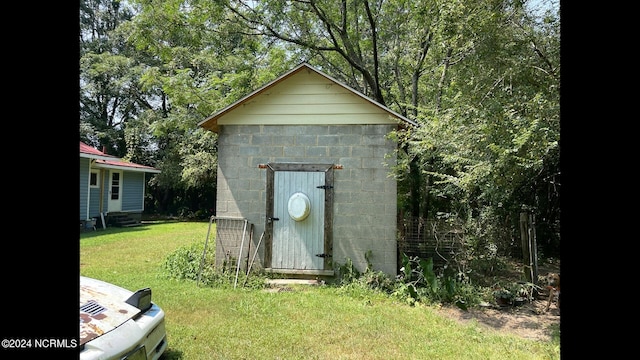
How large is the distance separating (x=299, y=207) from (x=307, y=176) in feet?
1.86

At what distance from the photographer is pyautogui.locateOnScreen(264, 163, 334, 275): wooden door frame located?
6.07 metres

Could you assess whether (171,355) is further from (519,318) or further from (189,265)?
(519,318)

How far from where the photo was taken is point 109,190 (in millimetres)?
14922

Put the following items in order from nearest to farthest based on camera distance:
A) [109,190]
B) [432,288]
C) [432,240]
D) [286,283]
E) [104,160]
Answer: [432,288] < [286,283] < [432,240] < [104,160] < [109,190]

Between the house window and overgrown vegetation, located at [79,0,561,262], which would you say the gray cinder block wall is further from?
the house window

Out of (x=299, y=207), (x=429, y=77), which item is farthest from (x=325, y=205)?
(x=429, y=77)

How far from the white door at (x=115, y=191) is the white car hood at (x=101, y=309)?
14.1m

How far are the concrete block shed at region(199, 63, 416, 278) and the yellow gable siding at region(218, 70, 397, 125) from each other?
17 mm

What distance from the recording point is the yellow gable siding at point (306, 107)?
609cm

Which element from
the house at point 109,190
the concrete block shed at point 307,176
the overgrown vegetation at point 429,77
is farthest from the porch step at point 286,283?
the house at point 109,190

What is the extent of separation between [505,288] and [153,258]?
7117 millimetres

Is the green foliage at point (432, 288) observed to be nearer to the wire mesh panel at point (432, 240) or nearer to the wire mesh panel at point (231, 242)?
the wire mesh panel at point (432, 240)
